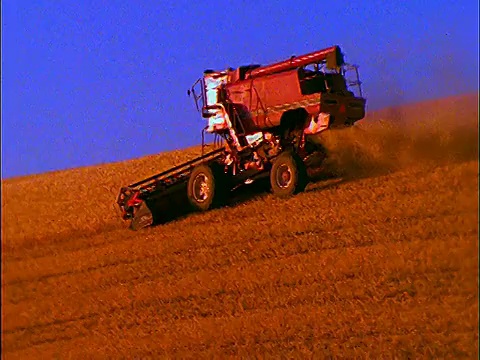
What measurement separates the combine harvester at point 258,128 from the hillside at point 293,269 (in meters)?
0.44

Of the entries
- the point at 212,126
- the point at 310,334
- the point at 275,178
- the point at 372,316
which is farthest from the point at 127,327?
the point at 212,126

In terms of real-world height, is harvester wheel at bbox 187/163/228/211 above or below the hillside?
above

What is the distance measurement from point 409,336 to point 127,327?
3057 millimetres

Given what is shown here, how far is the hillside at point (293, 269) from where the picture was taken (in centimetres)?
660

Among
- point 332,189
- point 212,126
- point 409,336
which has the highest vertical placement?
point 212,126

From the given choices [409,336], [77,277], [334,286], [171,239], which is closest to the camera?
[409,336]

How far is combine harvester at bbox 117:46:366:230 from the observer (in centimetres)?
1116

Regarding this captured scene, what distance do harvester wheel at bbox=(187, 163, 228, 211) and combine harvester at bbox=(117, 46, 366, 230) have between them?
2 centimetres

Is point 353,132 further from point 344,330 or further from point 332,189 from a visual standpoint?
point 344,330

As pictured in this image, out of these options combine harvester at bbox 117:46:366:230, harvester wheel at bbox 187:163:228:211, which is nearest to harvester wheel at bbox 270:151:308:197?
combine harvester at bbox 117:46:366:230

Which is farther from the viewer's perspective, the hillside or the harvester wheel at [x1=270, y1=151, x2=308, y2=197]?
the harvester wheel at [x1=270, y1=151, x2=308, y2=197]

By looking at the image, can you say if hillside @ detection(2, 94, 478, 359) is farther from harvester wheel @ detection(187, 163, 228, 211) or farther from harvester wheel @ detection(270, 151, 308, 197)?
harvester wheel @ detection(187, 163, 228, 211)

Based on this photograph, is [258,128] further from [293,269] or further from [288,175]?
[293,269]

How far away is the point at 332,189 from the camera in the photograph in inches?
439
